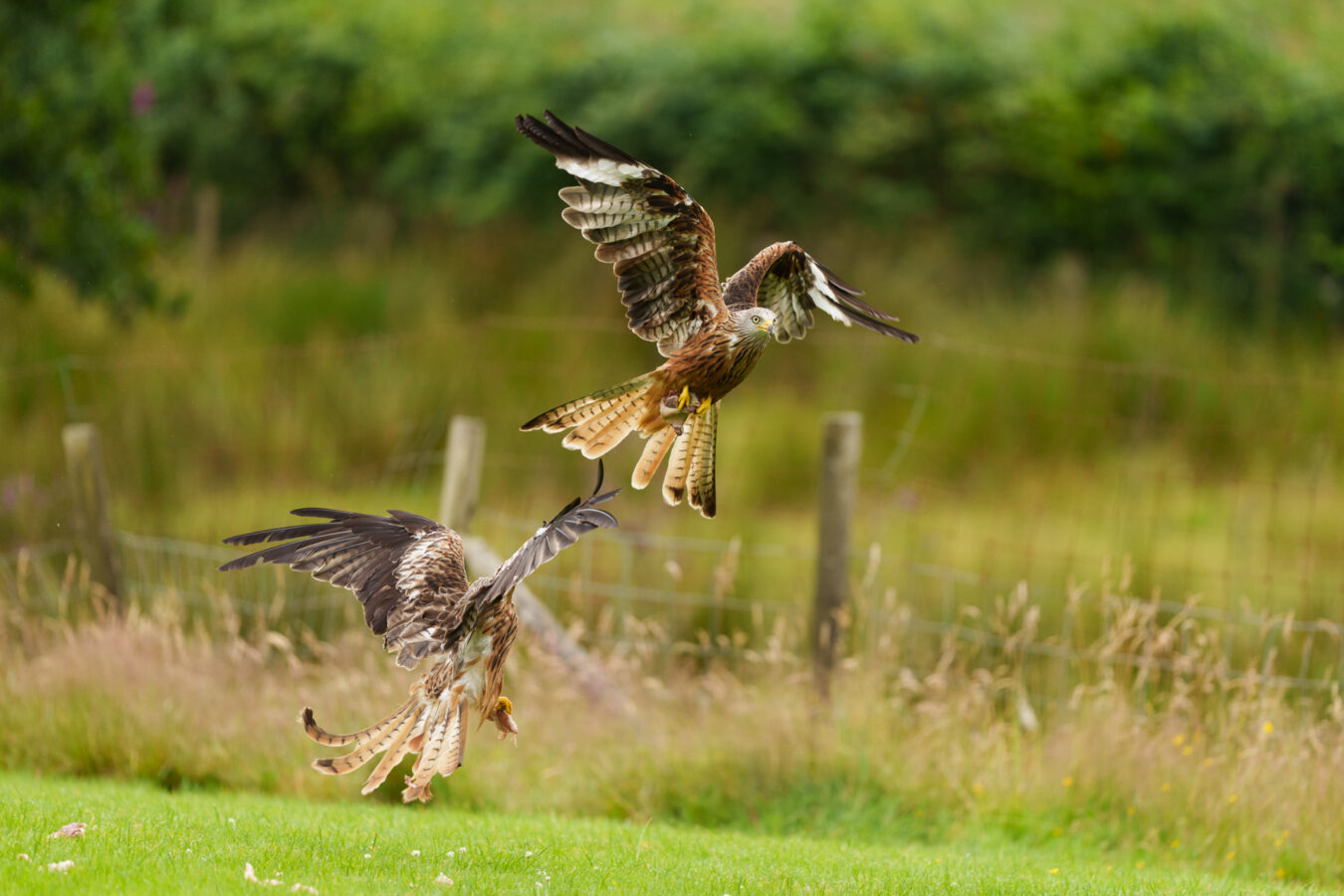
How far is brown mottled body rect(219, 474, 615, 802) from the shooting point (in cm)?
415

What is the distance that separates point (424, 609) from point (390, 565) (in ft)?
1.04

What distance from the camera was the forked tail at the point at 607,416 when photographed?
14.8ft

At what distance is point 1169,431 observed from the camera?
11.5 m

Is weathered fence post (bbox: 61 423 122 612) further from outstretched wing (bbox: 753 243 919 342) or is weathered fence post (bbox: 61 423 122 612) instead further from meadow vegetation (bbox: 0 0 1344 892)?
outstretched wing (bbox: 753 243 919 342)

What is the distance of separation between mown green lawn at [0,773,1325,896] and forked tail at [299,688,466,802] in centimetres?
46

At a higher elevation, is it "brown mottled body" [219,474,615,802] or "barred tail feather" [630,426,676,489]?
"barred tail feather" [630,426,676,489]

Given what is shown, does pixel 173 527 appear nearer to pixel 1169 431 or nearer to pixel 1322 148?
pixel 1169 431

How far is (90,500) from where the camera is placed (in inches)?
313

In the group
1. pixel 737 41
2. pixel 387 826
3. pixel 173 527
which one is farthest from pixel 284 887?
pixel 737 41

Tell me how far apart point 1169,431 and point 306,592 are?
6456mm

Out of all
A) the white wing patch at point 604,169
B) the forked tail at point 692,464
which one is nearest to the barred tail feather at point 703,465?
the forked tail at point 692,464

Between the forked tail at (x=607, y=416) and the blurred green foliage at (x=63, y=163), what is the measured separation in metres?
6.55

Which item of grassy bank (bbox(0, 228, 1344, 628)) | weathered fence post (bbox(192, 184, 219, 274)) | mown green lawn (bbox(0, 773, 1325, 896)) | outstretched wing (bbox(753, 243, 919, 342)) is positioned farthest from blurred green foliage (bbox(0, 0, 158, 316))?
outstretched wing (bbox(753, 243, 919, 342))

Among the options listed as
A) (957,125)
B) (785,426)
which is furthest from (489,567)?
(957,125)
